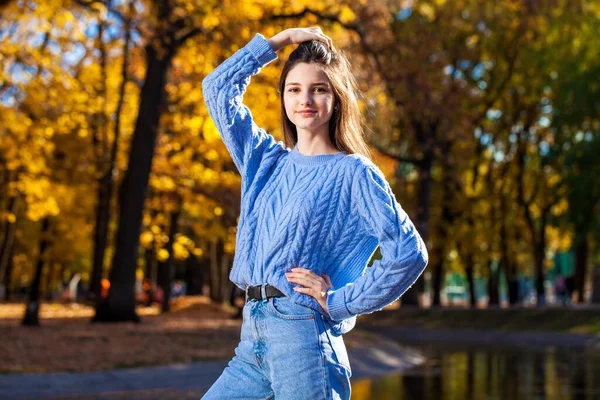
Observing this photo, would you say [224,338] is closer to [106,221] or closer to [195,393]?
[195,393]

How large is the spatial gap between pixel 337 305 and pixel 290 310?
172mm

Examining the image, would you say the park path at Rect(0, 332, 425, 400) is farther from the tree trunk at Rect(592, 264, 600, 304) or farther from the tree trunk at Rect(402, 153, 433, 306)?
the tree trunk at Rect(592, 264, 600, 304)

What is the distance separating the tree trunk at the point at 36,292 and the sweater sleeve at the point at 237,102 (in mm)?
16738

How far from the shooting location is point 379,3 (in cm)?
2258

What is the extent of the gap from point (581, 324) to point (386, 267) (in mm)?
30064

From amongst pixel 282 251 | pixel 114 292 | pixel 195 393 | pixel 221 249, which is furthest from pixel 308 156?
pixel 221 249

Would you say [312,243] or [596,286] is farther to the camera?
[596,286]

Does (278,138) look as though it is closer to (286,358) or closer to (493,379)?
(493,379)

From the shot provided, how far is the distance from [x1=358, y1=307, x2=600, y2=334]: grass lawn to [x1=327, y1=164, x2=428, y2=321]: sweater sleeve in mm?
28471

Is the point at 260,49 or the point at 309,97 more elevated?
the point at 260,49

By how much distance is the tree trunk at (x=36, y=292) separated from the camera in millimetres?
20367

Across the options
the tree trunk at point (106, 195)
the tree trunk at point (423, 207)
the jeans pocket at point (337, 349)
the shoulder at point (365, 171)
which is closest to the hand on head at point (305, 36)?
the shoulder at point (365, 171)

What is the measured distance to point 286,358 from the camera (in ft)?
12.2

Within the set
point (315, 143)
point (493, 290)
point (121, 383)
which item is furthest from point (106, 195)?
point (315, 143)
